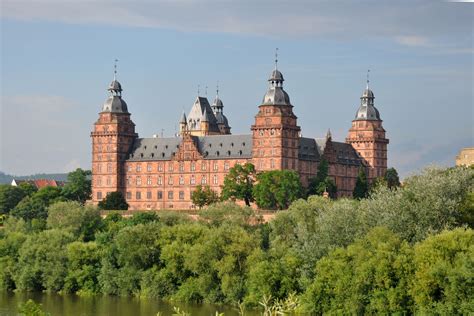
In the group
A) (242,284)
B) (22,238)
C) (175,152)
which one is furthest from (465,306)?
(175,152)

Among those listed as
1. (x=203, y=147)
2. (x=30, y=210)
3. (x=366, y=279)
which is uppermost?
(x=203, y=147)

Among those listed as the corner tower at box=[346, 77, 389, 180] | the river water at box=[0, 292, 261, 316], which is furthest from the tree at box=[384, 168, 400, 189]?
the river water at box=[0, 292, 261, 316]

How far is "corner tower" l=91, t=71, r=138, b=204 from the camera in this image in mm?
115188

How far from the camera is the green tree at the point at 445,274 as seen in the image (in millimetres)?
48219

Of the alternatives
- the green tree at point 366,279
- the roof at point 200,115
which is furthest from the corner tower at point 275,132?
the green tree at point 366,279

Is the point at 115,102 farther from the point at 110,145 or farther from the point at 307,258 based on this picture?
the point at 307,258

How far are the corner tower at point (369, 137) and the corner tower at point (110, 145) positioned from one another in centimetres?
2566

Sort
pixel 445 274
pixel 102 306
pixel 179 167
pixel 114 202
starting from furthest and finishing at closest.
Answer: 1. pixel 179 167
2. pixel 114 202
3. pixel 102 306
4. pixel 445 274

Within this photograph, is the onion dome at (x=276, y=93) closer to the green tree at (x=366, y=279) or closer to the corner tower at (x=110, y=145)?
the corner tower at (x=110, y=145)

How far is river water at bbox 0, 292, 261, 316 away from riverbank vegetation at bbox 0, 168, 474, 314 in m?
1.12

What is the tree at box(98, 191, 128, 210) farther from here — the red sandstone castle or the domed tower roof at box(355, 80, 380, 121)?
the domed tower roof at box(355, 80, 380, 121)

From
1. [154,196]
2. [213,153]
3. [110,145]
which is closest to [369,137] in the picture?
[213,153]

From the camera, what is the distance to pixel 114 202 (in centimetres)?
10944

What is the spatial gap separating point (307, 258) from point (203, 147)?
56.3m
